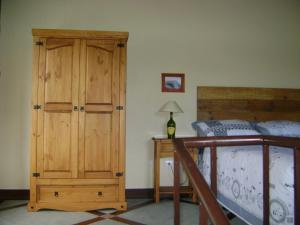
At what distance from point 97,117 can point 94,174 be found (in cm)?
59

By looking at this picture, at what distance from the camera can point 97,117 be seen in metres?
2.93

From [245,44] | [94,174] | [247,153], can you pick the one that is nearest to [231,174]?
[247,153]

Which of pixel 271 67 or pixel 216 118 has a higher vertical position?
pixel 271 67

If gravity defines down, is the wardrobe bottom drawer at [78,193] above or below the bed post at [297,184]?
below

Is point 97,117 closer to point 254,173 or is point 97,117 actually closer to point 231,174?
point 231,174

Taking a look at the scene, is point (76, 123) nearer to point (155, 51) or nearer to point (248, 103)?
point (155, 51)

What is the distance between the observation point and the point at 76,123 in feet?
9.50

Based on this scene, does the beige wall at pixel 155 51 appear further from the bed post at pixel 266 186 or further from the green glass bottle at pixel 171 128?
the bed post at pixel 266 186

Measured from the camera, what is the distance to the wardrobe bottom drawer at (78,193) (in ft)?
9.37

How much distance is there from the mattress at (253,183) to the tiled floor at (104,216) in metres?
0.64

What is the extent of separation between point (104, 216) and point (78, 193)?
0.37 m

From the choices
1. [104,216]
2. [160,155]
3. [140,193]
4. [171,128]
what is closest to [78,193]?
[104,216]

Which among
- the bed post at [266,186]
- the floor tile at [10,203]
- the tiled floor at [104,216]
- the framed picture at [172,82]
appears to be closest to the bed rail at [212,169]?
the bed post at [266,186]

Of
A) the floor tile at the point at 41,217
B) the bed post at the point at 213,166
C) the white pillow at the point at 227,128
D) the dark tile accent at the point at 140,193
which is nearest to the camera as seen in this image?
the bed post at the point at 213,166
